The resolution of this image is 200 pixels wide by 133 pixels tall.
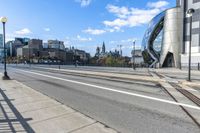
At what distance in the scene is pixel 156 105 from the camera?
1047 centimetres

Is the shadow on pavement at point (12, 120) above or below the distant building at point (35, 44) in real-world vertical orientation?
below

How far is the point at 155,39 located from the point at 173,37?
1380 cm

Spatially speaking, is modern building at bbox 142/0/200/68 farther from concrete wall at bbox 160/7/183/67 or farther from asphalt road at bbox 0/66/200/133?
asphalt road at bbox 0/66/200/133

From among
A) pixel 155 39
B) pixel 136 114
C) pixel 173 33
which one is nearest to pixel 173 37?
pixel 173 33

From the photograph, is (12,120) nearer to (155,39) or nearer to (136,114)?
(136,114)

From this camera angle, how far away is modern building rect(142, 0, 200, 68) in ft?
214

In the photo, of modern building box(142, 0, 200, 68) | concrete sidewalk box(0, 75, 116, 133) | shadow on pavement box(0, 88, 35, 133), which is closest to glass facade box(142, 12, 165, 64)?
modern building box(142, 0, 200, 68)

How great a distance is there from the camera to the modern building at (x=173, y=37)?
214ft

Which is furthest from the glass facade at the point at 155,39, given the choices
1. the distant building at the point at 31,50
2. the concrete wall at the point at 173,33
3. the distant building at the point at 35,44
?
the distant building at the point at 35,44

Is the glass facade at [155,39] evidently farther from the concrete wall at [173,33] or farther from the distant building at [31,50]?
the distant building at [31,50]

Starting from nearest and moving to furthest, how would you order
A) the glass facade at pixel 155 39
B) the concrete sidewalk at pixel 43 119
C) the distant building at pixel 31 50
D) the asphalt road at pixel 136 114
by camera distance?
the concrete sidewalk at pixel 43 119
the asphalt road at pixel 136 114
the glass facade at pixel 155 39
the distant building at pixel 31 50

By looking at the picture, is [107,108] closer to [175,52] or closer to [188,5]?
[188,5]

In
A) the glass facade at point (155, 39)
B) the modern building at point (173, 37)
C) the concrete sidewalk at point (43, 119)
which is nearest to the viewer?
the concrete sidewalk at point (43, 119)

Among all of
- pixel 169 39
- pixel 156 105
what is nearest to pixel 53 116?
pixel 156 105
